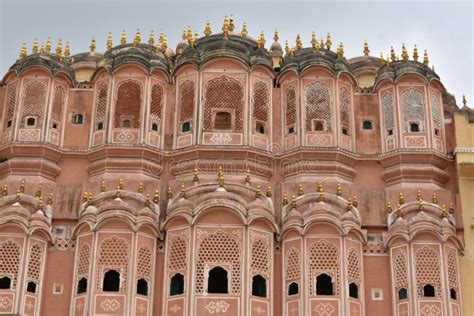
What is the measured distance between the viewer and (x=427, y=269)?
1930 cm

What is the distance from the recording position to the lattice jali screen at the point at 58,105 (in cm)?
2184

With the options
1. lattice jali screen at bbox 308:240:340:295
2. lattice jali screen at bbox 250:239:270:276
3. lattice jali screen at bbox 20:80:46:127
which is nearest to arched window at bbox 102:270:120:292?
lattice jali screen at bbox 250:239:270:276

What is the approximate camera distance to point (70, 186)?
21.0 meters

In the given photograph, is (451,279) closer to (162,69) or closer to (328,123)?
(328,123)

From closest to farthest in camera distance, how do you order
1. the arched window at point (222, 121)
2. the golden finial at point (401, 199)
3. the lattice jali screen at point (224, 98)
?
the golden finial at point (401, 199), the lattice jali screen at point (224, 98), the arched window at point (222, 121)

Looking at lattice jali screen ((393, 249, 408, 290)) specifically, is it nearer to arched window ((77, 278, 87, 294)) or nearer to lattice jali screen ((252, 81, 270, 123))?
lattice jali screen ((252, 81, 270, 123))

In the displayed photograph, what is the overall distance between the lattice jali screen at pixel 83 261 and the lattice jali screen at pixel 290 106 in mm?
5826

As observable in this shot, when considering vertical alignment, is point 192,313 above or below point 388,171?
below

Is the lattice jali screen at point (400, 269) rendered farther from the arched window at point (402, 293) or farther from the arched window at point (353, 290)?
the arched window at point (353, 290)

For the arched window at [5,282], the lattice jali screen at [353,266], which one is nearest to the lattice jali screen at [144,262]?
the arched window at [5,282]

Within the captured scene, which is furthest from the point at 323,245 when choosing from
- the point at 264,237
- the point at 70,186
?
the point at 70,186

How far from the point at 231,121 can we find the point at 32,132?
4.87 m

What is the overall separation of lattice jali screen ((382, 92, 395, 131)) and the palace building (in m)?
0.03

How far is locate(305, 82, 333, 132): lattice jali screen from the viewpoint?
2147 cm
